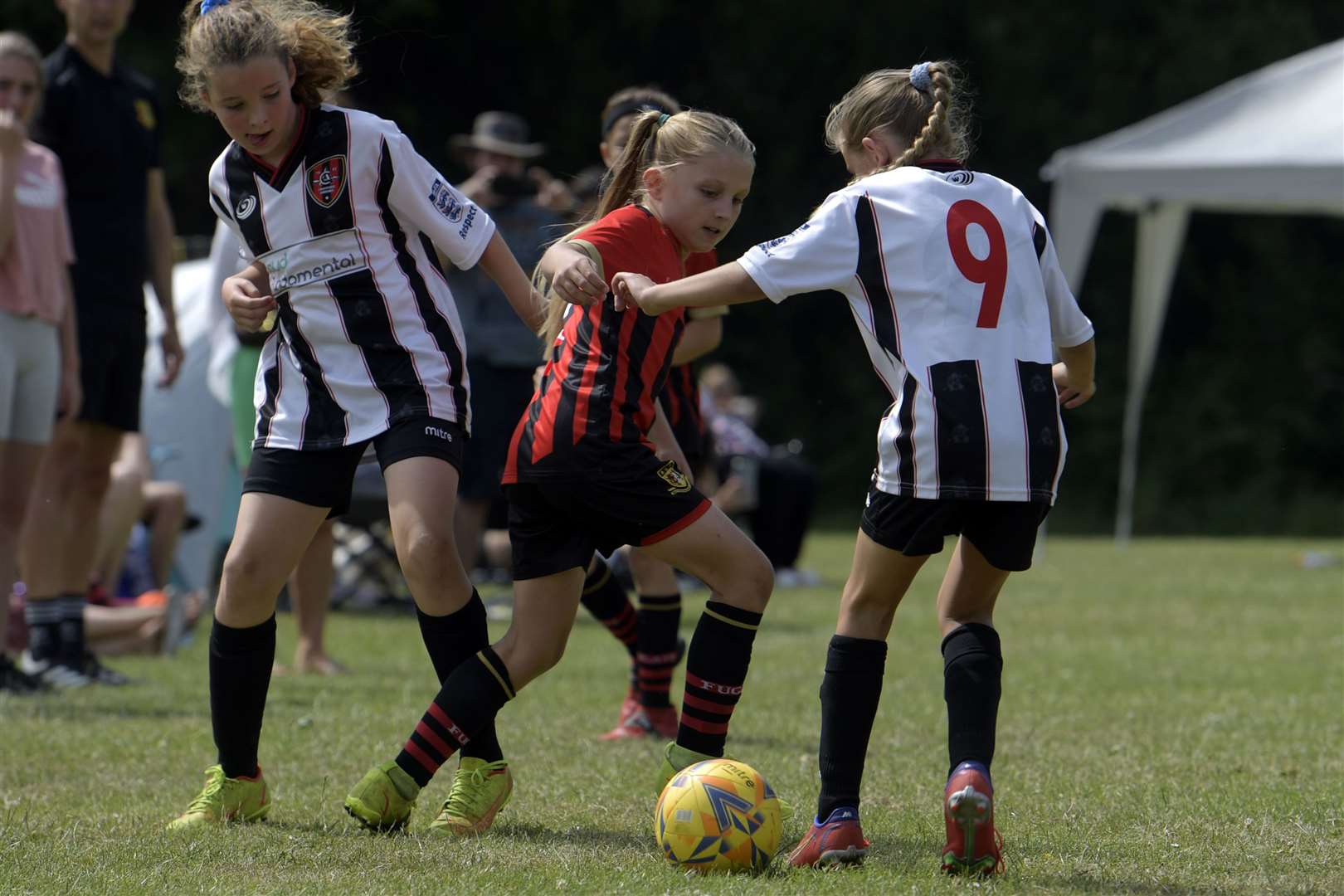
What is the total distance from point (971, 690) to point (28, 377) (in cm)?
381

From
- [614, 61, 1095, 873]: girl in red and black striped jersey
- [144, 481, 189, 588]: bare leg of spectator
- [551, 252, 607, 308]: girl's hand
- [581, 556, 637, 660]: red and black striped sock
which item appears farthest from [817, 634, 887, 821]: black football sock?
[144, 481, 189, 588]: bare leg of spectator

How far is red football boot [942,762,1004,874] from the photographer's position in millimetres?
3305

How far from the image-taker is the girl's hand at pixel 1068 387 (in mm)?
3824

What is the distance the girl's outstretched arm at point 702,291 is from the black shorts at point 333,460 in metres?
0.59

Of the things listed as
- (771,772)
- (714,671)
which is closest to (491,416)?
(771,772)

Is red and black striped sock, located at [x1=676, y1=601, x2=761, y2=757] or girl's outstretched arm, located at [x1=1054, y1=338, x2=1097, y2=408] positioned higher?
girl's outstretched arm, located at [x1=1054, y1=338, x2=1097, y2=408]

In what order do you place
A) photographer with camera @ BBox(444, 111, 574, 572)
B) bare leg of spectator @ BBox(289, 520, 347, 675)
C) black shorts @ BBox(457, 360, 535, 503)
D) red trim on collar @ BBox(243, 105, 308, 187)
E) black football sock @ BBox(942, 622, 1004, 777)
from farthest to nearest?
1. black shorts @ BBox(457, 360, 535, 503)
2. photographer with camera @ BBox(444, 111, 574, 572)
3. bare leg of spectator @ BBox(289, 520, 347, 675)
4. red trim on collar @ BBox(243, 105, 308, 187)
5. black football sock @ BBox(942, 622, 1004, 777)

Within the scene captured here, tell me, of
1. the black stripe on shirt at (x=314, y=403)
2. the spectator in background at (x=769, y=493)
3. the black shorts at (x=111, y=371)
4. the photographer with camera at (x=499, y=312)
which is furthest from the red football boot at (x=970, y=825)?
the spectator in background at (x=769, y=493)

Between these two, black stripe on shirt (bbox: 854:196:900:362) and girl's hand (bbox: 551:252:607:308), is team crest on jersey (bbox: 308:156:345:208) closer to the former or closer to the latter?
girl's hand (bbox: 551:252:607:308)

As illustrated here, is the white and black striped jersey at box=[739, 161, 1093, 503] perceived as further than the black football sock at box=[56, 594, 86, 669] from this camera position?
No

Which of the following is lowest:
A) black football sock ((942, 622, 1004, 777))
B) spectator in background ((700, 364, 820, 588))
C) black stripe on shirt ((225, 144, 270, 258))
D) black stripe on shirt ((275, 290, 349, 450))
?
spectator in background ((700, 364, 820, 588))

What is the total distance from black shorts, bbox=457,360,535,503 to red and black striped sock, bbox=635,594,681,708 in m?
2.76

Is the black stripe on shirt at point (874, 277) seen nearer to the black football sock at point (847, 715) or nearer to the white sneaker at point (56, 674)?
the black football sock at point (847, 715)

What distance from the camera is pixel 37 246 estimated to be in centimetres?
601
